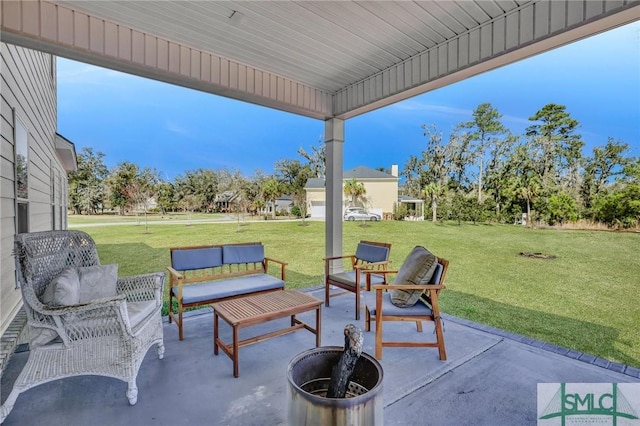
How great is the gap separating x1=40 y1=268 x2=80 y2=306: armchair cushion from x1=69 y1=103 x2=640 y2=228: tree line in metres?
8.62

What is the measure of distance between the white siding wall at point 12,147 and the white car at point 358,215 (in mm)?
12426

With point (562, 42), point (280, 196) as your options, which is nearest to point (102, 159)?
point (280, 196)

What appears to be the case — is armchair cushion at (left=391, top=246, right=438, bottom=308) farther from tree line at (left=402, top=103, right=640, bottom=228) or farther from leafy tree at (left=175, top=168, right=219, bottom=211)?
leafy tree at (left=175, top=168, right=219, bottom=211)

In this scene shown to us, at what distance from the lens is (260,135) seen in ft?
177

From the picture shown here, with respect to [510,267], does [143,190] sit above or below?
above

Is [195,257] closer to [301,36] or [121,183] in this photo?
[301,36]

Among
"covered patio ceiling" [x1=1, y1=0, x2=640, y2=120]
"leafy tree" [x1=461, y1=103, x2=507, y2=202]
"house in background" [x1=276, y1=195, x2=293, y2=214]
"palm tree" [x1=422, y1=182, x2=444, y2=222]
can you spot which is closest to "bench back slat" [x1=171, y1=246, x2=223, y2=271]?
"covered patio ceiling" [x1=1, y1=0, x2=640, y2=120]

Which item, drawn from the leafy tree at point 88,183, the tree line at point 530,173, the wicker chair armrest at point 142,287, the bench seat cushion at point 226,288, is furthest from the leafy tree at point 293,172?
the wicker chair armrest at point 142,287

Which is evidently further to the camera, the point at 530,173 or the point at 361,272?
the point at 530,173

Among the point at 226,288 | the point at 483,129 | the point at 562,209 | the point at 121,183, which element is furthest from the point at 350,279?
the point at 483,129

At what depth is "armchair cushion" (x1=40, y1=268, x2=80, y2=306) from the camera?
6.30 ft

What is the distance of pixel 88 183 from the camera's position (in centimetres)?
1021

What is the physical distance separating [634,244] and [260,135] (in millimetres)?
53127

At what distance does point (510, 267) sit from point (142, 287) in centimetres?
763
